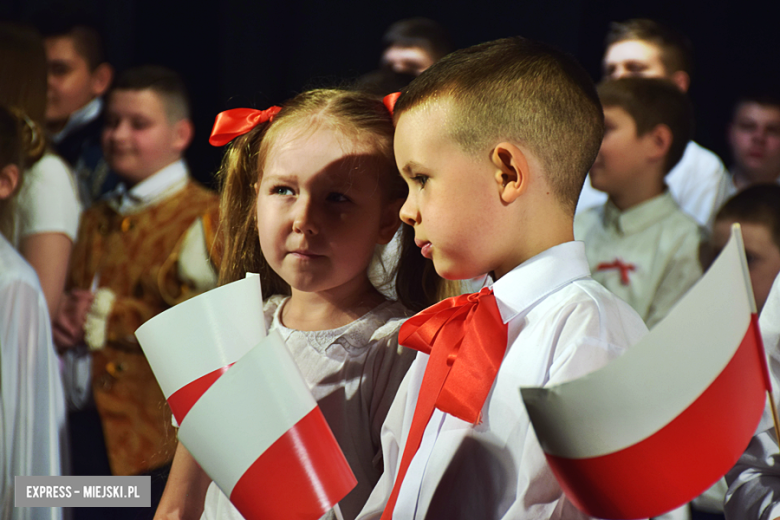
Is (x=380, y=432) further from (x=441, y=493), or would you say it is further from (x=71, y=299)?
(x=71, y=299)

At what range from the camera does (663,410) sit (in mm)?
492

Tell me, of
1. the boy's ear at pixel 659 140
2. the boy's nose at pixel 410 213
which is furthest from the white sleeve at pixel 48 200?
the boy's ear at pixel 659 140

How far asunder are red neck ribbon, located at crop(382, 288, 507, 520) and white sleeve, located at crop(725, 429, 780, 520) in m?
0.35

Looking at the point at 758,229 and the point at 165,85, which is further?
the point at 165,85

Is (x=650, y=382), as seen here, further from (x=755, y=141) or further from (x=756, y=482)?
(x=755, y=141)

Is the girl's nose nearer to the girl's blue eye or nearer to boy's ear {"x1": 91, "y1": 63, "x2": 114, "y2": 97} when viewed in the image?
the girl's blue eye

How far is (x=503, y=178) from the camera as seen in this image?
70cm

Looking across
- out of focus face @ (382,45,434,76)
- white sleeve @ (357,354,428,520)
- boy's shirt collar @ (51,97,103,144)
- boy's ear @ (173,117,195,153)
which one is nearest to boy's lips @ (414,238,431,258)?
white sleeve @ (357,354,428,520)

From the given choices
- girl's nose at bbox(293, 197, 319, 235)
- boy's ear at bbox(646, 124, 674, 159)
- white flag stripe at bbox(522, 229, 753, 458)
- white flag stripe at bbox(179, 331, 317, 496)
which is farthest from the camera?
boy's ear at bbox(646, 124, 674, 159)

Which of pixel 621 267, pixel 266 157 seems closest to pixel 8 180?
pixel 266 157

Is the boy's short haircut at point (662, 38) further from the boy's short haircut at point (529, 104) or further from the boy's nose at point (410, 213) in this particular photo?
the boy's nose at point (410, 213)

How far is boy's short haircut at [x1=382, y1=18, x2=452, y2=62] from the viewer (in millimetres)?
2010

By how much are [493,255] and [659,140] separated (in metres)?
1.32

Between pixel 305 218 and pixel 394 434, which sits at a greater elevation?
pixel 305 218
